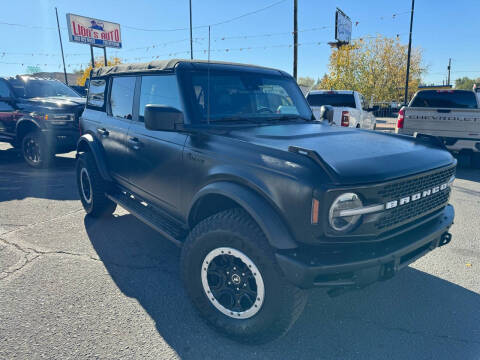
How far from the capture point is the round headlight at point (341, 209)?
1.93m

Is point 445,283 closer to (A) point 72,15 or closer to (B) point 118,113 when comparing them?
(B) point 118,113

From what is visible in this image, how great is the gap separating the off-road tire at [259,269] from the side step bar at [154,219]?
382mm

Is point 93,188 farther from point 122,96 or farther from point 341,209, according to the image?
point 341,209

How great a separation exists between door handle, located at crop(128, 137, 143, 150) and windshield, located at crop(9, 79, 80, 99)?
6389mm

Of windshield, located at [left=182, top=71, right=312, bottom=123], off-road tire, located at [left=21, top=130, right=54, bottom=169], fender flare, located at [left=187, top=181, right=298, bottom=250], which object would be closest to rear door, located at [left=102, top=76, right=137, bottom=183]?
windshield, located at [left=182, top=71, right=312, bottom=123]

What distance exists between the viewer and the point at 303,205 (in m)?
1.94

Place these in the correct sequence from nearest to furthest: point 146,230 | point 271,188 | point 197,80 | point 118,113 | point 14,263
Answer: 1. point 271,188
2. point 197,80
3. point 14,263
4. point 118,113
5. point 146,230

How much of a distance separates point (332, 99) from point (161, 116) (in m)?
8.57

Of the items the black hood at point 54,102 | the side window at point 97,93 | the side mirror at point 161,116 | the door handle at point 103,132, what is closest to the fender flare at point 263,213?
the side mirror at point 161,116

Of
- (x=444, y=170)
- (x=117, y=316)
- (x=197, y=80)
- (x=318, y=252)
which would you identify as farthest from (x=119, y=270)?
(x=444, y=170)

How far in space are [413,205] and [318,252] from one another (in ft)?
2.64

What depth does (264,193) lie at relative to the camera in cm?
211

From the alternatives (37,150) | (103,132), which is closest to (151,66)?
(103,132)

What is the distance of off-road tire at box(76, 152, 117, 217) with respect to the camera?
432 centimetres
